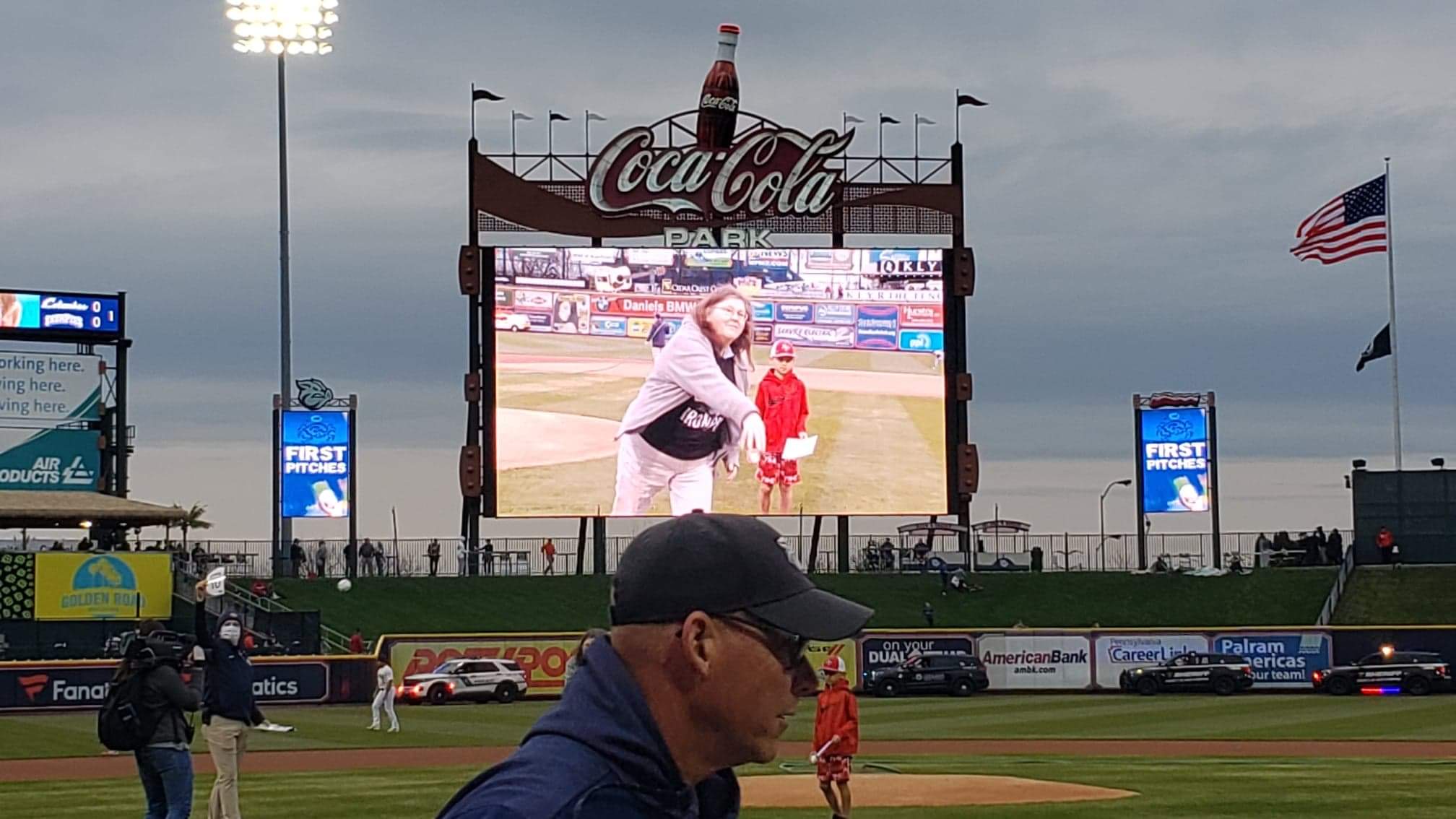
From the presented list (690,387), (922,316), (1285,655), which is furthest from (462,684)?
(1285,655)

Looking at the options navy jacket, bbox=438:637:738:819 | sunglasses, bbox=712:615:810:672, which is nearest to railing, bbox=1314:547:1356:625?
sunglasses, bbox=712:615:810:672

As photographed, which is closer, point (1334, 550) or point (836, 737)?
point (836, 737)

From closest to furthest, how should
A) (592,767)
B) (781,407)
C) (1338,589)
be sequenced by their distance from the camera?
(592,767) < (781,407) < (1338,589)

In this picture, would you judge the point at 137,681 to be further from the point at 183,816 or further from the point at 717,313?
the point at 717,313

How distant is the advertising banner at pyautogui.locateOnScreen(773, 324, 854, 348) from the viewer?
48656mm

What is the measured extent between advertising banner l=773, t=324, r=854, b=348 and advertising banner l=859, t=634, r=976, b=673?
7.79 m

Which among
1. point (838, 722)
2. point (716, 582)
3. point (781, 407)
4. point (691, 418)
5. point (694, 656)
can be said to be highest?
point (781, 407)

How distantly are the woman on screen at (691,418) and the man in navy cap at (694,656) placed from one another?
43.9 metres

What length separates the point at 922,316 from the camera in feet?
162

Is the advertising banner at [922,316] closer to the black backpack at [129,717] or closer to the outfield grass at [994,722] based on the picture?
the outfield grass at [994,722]

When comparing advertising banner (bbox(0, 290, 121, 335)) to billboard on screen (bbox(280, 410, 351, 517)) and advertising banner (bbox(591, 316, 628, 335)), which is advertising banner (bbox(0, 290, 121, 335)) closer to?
billboard on screen (bbox(280, 410, 351, 517))

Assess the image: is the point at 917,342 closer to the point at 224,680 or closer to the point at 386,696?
the point at 386,696

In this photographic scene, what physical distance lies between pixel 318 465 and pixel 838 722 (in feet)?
125

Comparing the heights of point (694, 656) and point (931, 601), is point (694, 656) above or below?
above
